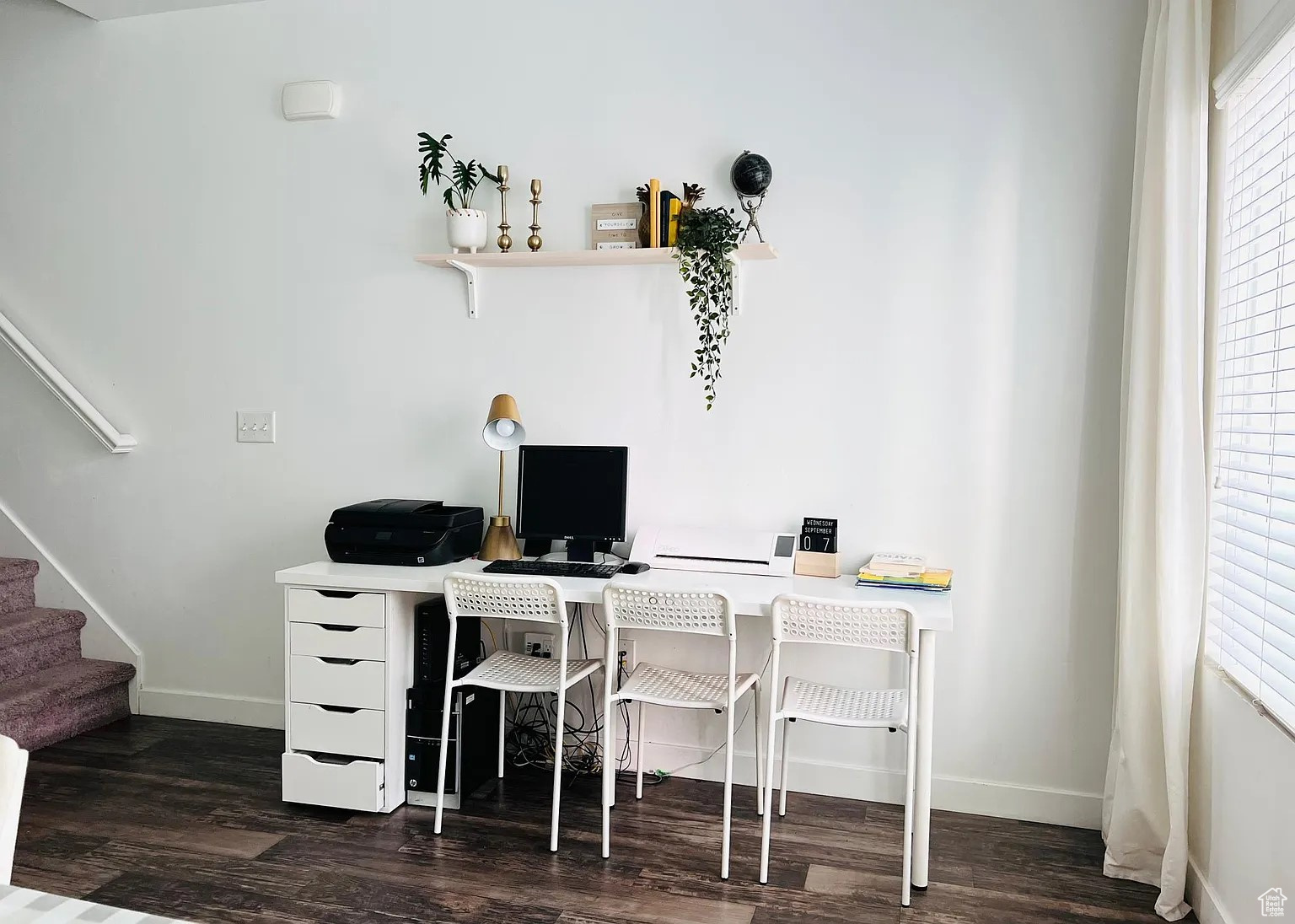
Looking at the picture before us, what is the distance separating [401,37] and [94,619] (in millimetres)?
2602

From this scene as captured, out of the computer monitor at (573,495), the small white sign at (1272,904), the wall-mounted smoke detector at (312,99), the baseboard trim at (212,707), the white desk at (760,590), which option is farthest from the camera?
the baseboard trim at (212,707)

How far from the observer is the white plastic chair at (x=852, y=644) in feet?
8.53

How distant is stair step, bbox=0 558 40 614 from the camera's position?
13.0 ft

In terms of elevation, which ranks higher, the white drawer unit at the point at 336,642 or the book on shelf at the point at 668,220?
the book on shelf at the point at 668,220

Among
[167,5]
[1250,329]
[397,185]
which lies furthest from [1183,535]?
[167,5]

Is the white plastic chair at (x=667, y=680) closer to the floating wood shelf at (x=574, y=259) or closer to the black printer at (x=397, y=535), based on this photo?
the black printer at (x=397, y=535)

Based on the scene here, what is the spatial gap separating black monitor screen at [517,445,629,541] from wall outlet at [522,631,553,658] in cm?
41

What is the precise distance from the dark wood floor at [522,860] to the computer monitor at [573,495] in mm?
828

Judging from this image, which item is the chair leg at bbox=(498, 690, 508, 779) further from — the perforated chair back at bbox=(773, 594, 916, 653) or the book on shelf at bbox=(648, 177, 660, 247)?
the book on shelf at bbox=(648, 177, 660, 247)

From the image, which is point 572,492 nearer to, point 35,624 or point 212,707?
point 212,707

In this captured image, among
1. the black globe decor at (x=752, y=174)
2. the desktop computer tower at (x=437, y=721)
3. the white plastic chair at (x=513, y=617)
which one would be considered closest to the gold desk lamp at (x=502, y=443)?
the desktop computer tower at (x=437, y=721)

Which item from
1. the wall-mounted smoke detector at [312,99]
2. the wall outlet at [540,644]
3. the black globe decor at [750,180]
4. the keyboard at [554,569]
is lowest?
the wall outlet at [540,644]

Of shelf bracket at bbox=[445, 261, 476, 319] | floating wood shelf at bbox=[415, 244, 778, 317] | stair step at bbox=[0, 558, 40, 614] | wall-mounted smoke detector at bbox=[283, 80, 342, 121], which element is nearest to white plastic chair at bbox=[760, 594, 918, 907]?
floating wood shelf at bbox=[415, 244, 778, 317]

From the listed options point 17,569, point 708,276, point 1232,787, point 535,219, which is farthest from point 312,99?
point 1232,787
